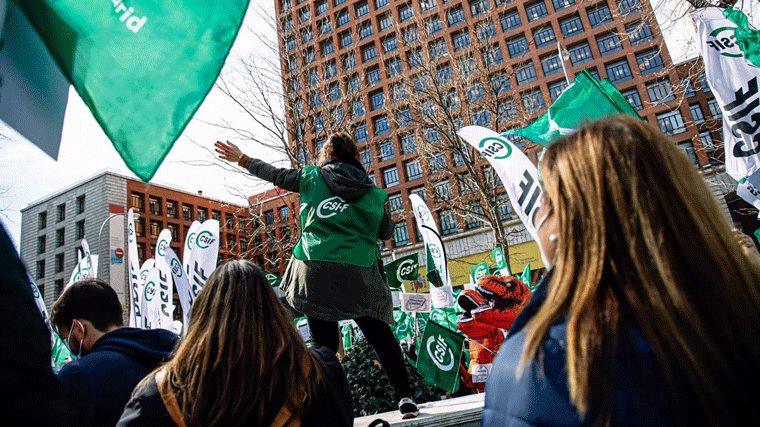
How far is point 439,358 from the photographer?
14.3 ft

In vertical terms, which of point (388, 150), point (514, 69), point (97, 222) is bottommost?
point (514, 69)

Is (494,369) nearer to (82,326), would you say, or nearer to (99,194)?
(82,326)

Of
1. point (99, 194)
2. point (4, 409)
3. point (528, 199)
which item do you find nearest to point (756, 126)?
point (528, 199)

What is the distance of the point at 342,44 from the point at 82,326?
37.4m

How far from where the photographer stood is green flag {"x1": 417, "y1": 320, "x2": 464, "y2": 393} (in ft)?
14.1

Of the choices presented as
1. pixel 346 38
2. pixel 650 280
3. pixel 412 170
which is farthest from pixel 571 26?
pixel 650 280

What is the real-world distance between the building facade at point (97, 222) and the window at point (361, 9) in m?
19.2

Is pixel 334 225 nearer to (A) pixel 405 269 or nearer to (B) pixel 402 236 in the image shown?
(A) pixel 405 269

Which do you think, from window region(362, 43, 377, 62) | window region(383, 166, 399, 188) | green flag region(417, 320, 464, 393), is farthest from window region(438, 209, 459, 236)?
green flag region(417, 320, 464, 393)

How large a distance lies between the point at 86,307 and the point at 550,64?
108ft

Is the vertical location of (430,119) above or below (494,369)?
above

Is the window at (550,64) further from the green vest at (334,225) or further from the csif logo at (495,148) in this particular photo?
the green vest at (334,225)

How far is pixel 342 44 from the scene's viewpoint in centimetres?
3731

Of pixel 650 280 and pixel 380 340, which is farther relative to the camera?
pixel 380 340
